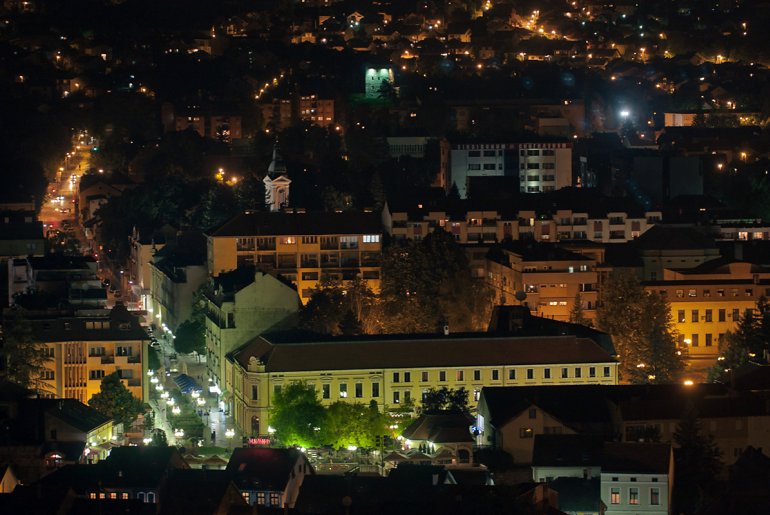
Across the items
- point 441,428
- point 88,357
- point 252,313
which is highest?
point 252,313

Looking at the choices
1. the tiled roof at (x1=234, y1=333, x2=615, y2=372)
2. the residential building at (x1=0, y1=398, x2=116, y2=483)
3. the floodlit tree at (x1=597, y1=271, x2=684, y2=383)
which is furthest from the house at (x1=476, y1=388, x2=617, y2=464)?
the residential building at (x1=0, y1=398, x2=116, y2=483)

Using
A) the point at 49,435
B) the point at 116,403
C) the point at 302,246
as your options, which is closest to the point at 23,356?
the point at 116,403

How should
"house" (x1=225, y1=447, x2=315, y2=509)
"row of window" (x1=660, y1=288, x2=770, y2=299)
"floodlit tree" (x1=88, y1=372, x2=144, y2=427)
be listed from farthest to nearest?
"row of window" (x1=660, y1=288, x2=770, y2=299), "floodlit tree" (x1=88, y1=372, x2=144, y2=427), "house" (x1=225, y1=447, x2=315, y2=509)

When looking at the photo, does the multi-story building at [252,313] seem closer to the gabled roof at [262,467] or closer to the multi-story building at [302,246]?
the multi-story building at [302,246]

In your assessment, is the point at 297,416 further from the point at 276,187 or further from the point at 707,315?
the point at 276,187

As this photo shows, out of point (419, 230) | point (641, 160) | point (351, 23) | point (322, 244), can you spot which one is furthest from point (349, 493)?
point (351, 23)

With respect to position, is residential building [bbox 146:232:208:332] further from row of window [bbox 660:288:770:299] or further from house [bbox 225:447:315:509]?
house [bbox 225:447:315:509]
